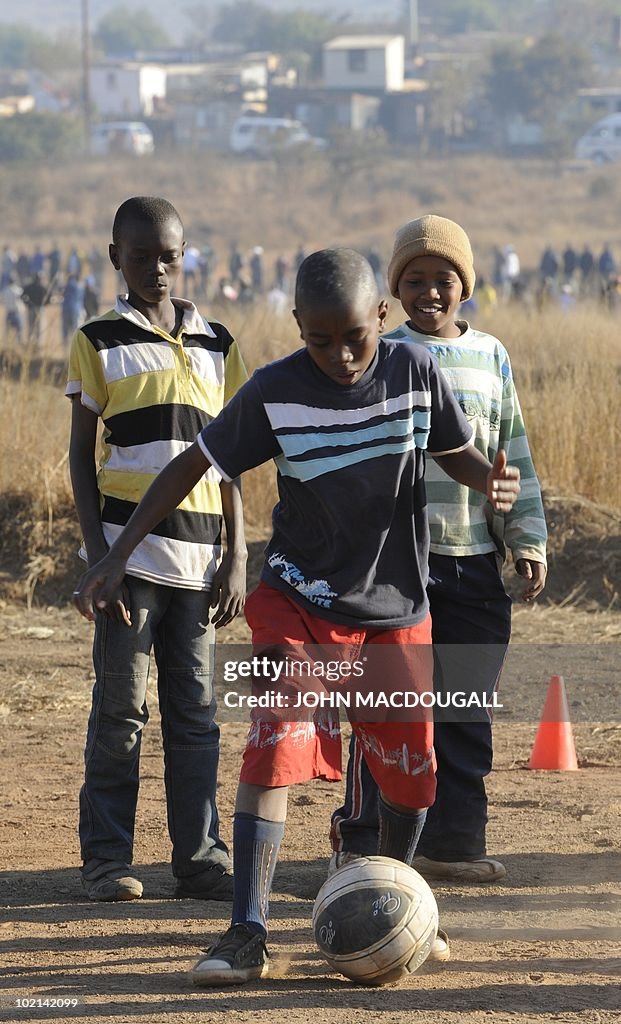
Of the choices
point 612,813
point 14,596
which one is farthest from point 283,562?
point 14,596

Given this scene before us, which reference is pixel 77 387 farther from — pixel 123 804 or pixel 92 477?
pixel 123 804

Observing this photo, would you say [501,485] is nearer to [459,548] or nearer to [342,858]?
[459,548]

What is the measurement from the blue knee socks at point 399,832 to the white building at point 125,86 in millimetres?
122752

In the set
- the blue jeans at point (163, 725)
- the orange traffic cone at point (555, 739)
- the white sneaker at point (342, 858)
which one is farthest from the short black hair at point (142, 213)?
the orange traffic cone at point (555, 739)

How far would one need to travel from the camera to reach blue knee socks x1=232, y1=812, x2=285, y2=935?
367 cm

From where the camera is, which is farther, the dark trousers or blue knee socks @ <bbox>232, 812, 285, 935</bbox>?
Result: the dark trousers

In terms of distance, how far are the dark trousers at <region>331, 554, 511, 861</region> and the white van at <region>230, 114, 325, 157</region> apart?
81.5 metres

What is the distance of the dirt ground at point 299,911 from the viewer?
142 inches

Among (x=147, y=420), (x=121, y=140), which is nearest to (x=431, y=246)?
(x=147, y=420)

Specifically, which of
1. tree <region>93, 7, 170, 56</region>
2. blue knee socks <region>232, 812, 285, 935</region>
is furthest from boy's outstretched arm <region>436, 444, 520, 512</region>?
tree <region>93, 7, 170, 56</region>

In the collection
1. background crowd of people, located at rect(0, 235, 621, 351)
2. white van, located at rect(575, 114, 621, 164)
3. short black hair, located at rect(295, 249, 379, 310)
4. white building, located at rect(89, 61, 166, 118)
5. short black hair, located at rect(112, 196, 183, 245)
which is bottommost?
background crowd of people, located at rect(0, 235, 621, 351)

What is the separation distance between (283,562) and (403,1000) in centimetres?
109

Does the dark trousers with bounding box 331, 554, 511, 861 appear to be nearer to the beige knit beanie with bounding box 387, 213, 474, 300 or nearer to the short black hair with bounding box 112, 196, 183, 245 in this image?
the beige knit beanie with bounding box 387, 213, 474, 300

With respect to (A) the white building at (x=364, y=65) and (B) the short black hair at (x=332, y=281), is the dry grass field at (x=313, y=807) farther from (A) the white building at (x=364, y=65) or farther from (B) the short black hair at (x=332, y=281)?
(A) the white building at (x=364, y=65)
